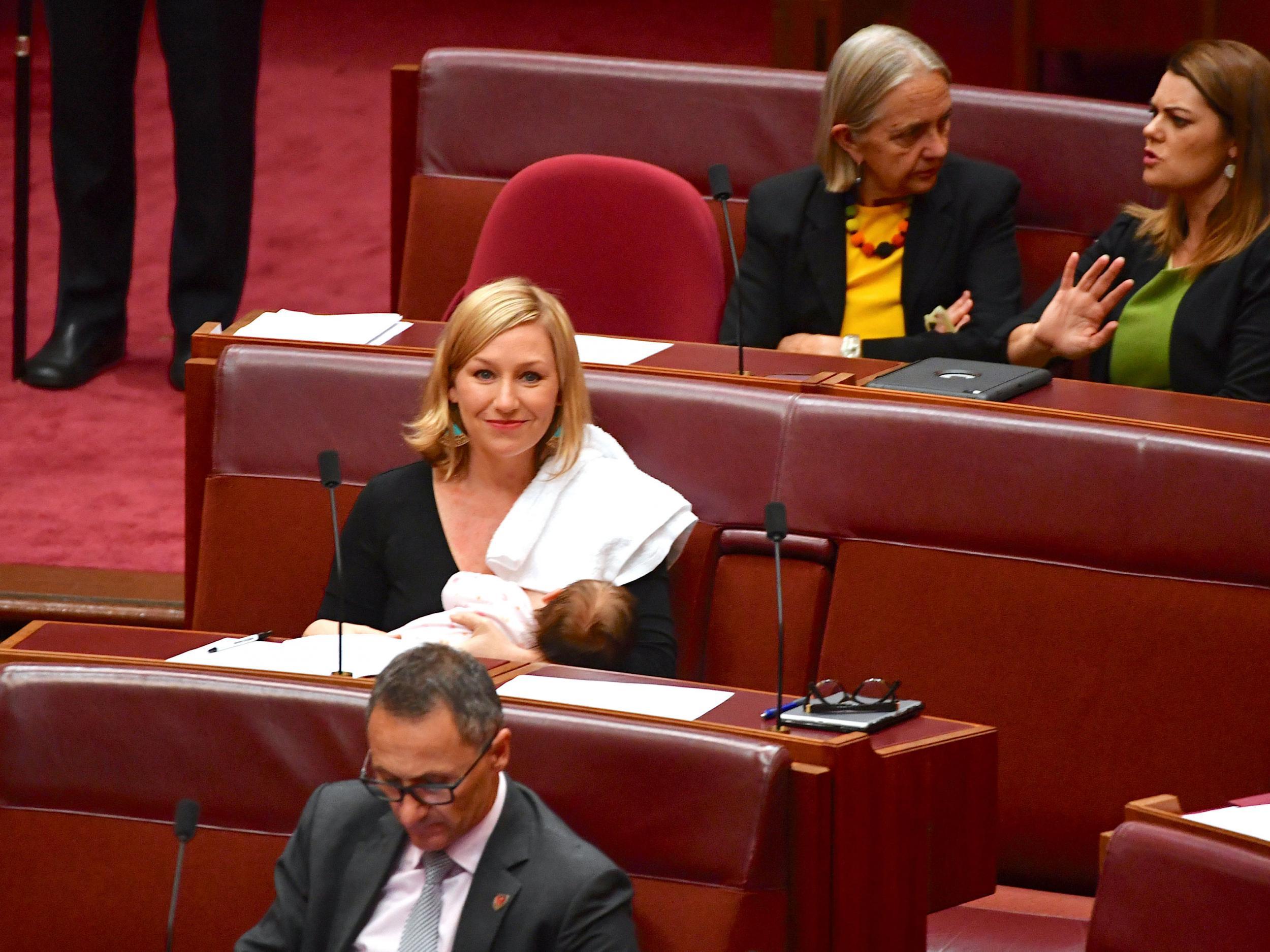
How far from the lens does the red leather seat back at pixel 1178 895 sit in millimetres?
856

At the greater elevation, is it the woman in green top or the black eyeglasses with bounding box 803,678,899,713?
the woman in green top

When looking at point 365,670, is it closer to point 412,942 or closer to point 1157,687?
point 412,942

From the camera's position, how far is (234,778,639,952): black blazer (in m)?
0.91

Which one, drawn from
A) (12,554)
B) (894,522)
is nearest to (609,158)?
(894,522)

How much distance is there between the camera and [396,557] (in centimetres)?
124

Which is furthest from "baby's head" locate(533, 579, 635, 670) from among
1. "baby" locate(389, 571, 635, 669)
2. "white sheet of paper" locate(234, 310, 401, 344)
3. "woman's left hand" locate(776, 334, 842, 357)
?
"woman's left hand" locate(776, 334, 842, 357)

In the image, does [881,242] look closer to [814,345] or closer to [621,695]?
[814,345]

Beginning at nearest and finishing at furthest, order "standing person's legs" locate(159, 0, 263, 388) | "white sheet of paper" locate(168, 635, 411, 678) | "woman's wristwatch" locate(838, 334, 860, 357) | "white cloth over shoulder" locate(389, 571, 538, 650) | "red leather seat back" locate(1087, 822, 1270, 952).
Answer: "red leather seat back" locate(1087, 822, 1270, 952)
"white sheet of paper" locate(168, 635, 411, 678)
"white cloth over shoulder" locate(389, 571, 538, 650)
"woman's wristwatch" locate(838, 334, 860, 357)
"standing person's legs" locate(159, 0, 263, 388)

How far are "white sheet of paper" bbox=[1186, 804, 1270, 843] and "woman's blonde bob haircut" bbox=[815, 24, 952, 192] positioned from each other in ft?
2.62

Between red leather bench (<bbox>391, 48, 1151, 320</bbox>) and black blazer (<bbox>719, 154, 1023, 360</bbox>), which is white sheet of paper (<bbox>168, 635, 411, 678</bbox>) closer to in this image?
black blazer (<bbox>719, 154, 1023, 360</bbox>)

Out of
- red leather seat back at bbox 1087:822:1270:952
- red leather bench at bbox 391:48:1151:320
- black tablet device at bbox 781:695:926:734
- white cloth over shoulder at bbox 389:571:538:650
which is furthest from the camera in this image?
red leather bench at bbox 391:48:1151:320

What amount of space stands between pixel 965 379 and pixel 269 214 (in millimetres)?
1350

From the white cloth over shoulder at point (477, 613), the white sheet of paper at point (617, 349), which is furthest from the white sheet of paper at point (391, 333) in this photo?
the white cloth over shoulder at point (477, 613)

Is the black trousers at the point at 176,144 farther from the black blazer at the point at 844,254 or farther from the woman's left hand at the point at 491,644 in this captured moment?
the woman's left hand at the point at 491,644
